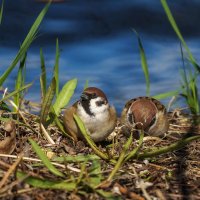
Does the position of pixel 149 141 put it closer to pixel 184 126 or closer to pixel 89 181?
pixel 184 126

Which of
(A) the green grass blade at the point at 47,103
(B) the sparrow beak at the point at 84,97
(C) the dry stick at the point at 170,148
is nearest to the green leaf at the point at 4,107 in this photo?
(A) the green grass blade at the point at 47,103

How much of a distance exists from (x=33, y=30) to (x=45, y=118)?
69cm

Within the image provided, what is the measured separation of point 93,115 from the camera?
15.7 feet

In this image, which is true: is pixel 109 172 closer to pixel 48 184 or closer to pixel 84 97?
pixel 48 184

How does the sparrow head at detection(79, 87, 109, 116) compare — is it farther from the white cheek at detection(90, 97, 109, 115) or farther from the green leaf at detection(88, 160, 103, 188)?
the green leaf at detection(88, 160, 103, 188)

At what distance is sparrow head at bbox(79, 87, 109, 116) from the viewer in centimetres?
479

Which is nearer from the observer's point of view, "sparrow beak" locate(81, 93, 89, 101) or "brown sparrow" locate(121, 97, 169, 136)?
"sparrow beak" locate(81, 93, 89, 101)

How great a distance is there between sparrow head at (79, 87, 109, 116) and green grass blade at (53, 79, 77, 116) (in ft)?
0.97

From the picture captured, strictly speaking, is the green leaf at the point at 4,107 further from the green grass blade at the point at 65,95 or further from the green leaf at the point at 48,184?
the green leaf at the point at 48,184

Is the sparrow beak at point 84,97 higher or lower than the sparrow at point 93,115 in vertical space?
higher

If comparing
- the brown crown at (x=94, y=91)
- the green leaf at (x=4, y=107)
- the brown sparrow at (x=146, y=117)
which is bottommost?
the brown sparrow at (x=146, y=117)

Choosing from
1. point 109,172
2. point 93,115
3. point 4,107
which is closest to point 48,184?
point 109,172

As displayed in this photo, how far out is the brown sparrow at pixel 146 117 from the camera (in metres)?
5.68

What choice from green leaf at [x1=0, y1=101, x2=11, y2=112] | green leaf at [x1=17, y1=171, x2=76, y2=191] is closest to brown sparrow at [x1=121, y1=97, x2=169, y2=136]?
green leaf at [x1=0, y1=101, x2=11, y2=112]
